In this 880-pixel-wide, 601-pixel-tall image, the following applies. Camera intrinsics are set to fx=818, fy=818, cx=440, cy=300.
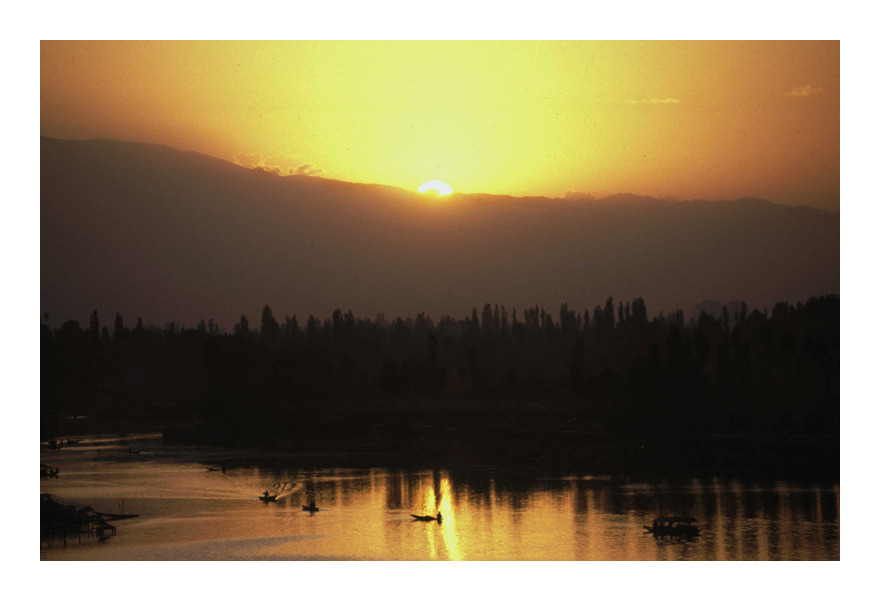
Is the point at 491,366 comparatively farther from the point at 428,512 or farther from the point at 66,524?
the point at 66,524

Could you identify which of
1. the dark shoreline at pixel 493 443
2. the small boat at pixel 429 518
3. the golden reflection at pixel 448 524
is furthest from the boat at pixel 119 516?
the dark shoreline at pixel 493 443

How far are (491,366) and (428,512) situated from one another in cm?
A: 3047

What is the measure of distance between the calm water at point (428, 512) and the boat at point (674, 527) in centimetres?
23

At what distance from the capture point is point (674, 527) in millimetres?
15336

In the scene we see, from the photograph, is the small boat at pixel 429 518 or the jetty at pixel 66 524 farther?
the small boat at pixel 429 518

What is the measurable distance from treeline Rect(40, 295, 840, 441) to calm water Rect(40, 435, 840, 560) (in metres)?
2.79

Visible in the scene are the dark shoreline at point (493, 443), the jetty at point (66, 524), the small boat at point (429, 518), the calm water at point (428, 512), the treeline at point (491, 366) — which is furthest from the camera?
the treeline at point (491, 366)

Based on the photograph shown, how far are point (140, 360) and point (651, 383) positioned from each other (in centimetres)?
2204

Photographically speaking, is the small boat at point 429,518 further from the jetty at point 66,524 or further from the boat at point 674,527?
the jetty at point 66,524

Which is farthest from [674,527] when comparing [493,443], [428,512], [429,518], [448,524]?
[493,443]

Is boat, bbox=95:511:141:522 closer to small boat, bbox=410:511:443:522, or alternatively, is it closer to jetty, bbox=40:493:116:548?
jetty, bbox=40:493:116:548

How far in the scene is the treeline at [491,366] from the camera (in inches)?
947

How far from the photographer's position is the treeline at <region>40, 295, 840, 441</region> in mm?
24062
